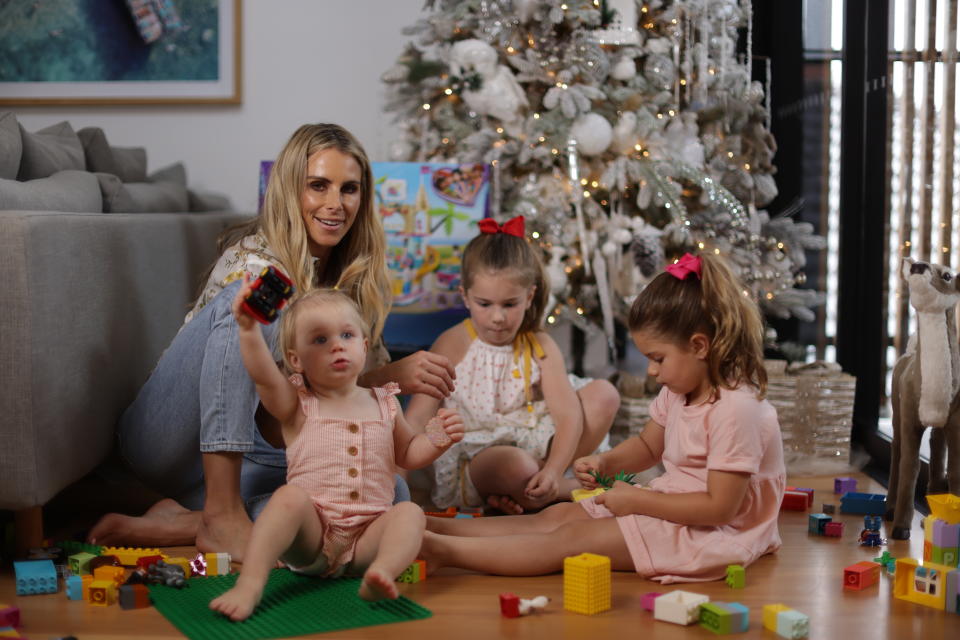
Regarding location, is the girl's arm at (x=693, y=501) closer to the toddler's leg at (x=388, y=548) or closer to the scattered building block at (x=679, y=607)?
the scattered building block at (x=679, y=607)

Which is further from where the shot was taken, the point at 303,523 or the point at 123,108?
the point at 123,108

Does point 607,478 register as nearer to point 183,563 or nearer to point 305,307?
point 305,307

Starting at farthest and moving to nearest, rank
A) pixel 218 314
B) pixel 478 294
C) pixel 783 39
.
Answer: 1. pixel 783 39
2. pixel 478 294
3. pixel 218 314

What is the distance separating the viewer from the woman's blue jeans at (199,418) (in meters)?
1.93

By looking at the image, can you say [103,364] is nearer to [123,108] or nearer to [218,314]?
[218,314]

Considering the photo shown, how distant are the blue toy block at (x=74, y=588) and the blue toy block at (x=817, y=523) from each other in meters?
1.42

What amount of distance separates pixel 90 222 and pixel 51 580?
68cm

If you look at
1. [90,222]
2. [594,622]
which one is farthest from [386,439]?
[90,222]

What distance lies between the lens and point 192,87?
12.6ft

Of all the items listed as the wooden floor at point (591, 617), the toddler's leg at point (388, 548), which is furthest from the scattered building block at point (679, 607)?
the toddler's leg at point (388, 548)

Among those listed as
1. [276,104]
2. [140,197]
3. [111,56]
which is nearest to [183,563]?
[140,197]

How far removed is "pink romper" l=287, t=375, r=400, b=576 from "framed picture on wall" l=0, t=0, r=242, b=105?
7.59ft

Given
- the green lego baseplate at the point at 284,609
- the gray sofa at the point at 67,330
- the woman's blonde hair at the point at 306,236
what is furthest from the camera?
the woman's blonde hair at the point at 306,236

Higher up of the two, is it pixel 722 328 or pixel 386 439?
pixel 722 328
